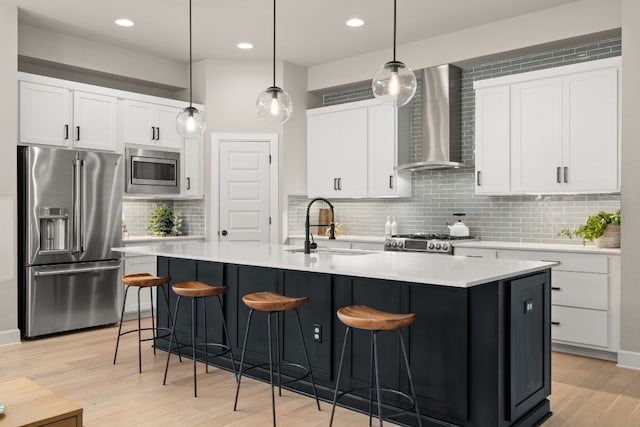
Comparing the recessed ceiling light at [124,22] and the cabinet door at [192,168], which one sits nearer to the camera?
the recessed ceiling light at [124,22]

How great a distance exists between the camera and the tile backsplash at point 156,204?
21.8 feet

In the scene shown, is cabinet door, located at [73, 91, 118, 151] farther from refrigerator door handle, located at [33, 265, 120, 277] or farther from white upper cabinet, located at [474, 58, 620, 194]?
white upper cabinet, located at [474, 58, 620, 194]

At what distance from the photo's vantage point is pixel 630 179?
170 inches

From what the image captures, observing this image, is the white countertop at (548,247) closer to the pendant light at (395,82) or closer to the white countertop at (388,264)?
the white countertop at (388,264)

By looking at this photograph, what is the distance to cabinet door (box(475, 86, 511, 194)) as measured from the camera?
5219 millimetres

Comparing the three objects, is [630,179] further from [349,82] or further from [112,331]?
[112,331]

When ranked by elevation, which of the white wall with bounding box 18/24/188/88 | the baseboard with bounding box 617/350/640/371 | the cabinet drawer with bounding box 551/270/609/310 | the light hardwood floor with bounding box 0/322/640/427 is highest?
the white wall with bounding box 18/24/188/88

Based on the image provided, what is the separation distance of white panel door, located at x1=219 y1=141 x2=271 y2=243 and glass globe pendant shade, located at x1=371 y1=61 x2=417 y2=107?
11.7 ft

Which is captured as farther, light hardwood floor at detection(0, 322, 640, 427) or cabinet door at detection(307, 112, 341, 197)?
cabinet door at detection(307, 112, 341, 197)

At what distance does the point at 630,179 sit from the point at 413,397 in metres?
2.76

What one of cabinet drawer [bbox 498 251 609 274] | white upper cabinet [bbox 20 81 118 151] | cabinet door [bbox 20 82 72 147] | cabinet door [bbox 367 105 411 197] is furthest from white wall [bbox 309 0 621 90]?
cabinet door [bbox 20 82 72 147]

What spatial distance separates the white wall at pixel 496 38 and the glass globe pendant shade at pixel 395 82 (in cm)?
233

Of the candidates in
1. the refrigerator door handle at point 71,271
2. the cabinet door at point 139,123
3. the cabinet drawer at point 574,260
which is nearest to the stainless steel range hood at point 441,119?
the cabinet drawer at point 574,260

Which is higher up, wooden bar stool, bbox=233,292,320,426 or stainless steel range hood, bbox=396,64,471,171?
stainless steel range hood, bbox=396,64,471,171
